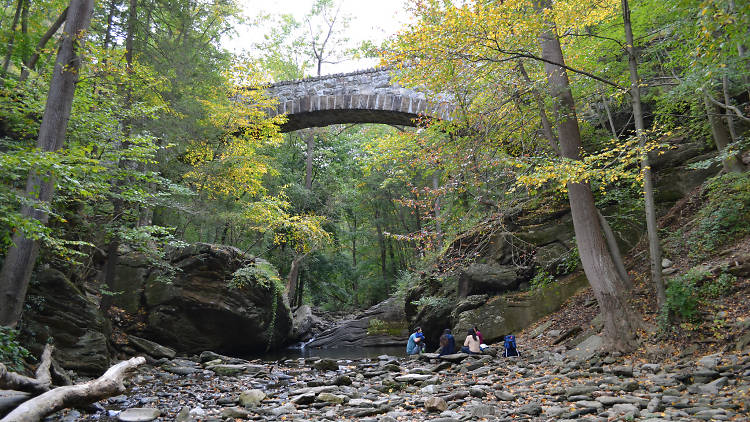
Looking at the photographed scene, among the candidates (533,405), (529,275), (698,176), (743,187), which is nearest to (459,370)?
(533,405)

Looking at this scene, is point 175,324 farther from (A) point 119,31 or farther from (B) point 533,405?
(B) point 533,405

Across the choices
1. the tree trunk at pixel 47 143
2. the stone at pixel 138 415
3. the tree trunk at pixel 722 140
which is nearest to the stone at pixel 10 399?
the stone at pixel 138 415

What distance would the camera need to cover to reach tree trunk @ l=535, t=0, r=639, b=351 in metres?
6.62

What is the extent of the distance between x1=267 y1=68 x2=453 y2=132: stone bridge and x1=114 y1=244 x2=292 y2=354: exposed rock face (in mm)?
6435

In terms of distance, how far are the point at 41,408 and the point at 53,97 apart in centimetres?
520

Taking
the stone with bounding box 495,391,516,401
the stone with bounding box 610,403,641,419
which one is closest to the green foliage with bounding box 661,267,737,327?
the stone with bounding box 610,403,641,419

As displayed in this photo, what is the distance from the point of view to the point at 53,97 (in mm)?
7199

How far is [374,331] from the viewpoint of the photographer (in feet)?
62.7

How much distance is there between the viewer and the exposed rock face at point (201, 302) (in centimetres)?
1263

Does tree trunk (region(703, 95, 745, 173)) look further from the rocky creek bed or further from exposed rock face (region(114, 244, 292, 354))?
exposed rock face (region(114, 244, 292, 354))

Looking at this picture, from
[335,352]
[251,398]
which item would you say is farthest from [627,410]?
[335,352]

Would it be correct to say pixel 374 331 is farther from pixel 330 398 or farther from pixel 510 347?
pixel 330 398

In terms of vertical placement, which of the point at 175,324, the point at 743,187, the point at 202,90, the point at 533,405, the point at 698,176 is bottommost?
the point at 175,324

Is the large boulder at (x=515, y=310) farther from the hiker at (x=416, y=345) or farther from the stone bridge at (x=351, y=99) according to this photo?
the stone bridge at (x=351, y=99)
